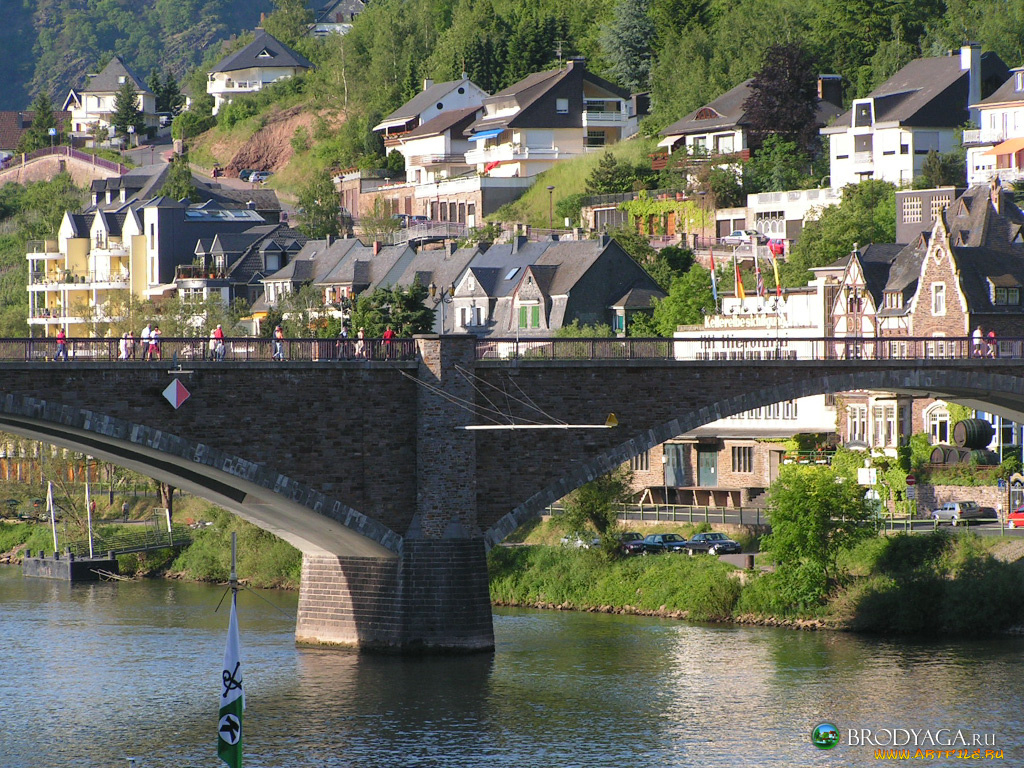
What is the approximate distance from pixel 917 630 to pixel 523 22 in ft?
342

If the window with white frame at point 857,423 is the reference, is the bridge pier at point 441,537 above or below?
below

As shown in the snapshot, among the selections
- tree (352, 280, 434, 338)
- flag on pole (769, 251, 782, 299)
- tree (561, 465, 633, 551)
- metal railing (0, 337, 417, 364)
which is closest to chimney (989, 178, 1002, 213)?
flag on pole (769, 251, 782, 299)

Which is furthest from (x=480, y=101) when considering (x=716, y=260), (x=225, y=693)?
(x=225, y=693)

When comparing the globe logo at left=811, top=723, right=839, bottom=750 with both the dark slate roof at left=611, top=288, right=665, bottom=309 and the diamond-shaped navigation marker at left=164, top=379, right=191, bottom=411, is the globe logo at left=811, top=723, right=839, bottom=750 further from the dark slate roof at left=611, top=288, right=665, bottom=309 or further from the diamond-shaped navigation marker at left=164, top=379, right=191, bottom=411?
the dark slate roof at left=611, top=288, right=665, bottom=309

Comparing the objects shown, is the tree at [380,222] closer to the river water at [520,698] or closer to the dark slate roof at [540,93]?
the dark slate roof at [540,93]

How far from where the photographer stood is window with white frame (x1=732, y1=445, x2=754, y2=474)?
90.1 meters

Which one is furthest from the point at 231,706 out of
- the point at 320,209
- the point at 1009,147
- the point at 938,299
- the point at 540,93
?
the point at 320,209

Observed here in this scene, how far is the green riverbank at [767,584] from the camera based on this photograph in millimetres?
61719

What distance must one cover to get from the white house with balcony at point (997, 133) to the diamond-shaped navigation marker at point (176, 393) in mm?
61690

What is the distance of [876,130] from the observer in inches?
4483

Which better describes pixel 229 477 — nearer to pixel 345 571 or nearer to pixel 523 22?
pixel 345 571

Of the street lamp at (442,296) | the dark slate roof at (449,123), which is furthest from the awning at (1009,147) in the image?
the dark slate roof at (449,123)

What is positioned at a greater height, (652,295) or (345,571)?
(652,295)

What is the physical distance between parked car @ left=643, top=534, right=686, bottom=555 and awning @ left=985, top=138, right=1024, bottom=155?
37.8 m
